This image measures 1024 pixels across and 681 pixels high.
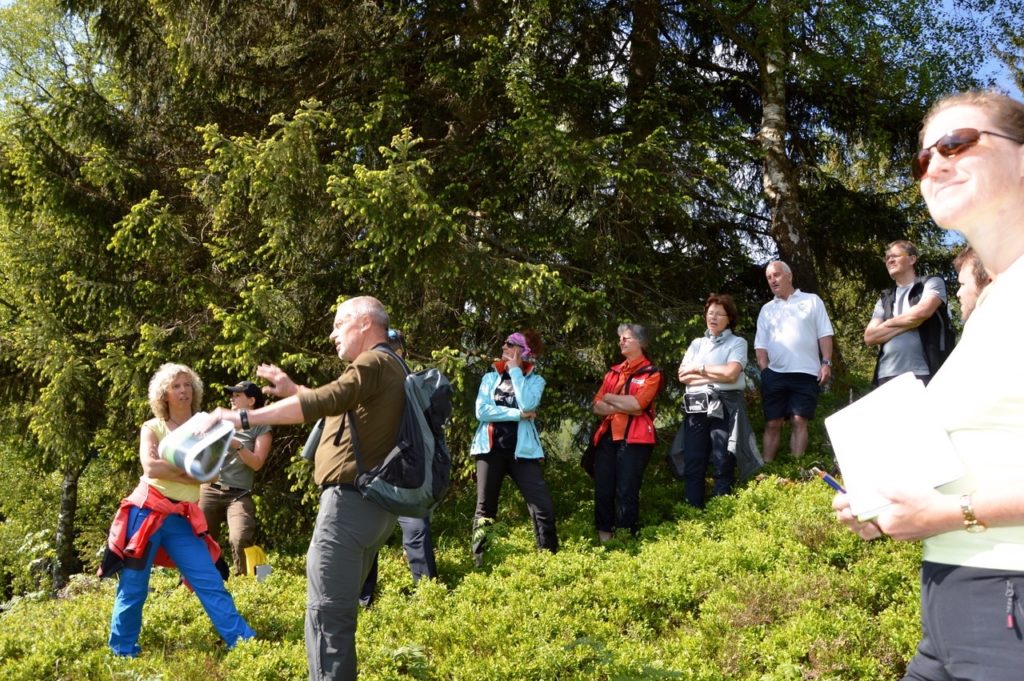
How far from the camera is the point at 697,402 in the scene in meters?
8.13

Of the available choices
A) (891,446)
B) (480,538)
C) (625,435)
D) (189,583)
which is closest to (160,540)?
(189,583)

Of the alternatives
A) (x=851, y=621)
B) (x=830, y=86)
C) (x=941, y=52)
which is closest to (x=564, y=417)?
(x=851, y=621)

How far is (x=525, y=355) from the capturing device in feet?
26.0

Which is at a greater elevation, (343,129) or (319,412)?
(343,129)

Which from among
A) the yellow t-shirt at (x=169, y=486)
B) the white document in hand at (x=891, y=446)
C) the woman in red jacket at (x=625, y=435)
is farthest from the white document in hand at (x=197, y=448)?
the woman in red jacket at (x=625, y=435)

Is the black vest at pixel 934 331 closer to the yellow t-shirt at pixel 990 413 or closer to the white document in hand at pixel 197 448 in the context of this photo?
the yellow t-shirt at pixel 990 413

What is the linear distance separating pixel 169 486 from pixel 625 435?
4050 mm

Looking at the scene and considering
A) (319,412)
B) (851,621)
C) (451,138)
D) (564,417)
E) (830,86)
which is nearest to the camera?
(319,412)

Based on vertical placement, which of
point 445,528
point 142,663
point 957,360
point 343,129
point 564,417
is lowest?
point 142,663

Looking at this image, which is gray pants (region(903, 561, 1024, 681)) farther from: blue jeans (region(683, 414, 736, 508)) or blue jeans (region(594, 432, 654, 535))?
blue jeans (region(683, 414, 736, 508))

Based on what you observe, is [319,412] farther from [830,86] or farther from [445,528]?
[830,86]

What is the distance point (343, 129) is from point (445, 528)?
4.79 m

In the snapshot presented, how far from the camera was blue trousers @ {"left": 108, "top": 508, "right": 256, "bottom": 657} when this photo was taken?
229 inches

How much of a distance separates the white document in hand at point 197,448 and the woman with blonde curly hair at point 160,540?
2049mm
